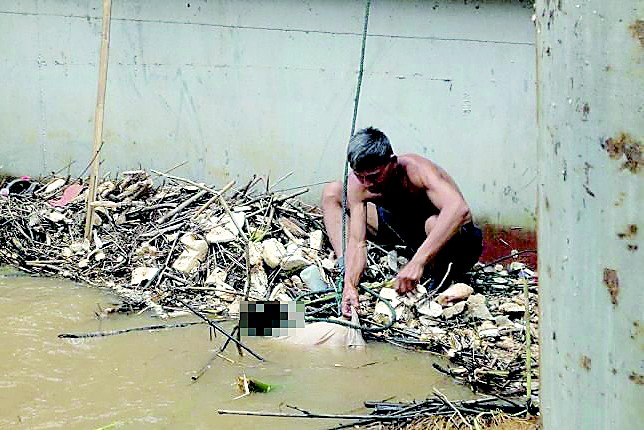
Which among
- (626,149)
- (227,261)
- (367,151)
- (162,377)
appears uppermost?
(626,149)

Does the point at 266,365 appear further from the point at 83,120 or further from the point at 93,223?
the point at 83,120

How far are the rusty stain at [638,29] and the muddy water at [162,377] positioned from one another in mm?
2902

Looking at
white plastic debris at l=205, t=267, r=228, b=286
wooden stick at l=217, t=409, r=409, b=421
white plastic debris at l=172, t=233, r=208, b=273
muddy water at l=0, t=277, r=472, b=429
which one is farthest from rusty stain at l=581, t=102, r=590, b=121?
white plastic debris at l=172, t=233, r=208, b=273

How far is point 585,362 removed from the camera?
27.9 inches

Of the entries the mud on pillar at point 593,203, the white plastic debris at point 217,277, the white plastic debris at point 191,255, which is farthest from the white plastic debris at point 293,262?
the mud on pillar at point 593,203

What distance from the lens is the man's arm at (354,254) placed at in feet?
14.9

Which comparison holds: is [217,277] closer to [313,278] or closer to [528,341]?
[313,278]

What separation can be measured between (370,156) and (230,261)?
114 centimetres

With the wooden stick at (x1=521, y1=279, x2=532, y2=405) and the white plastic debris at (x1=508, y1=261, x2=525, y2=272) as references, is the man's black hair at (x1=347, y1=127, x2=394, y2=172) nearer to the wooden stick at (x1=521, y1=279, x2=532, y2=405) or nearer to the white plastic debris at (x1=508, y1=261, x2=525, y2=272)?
the white plastic debris at (x1=508, y1=261, x2=525, y2=272)

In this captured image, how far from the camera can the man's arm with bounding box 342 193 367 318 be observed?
4537 millimetres

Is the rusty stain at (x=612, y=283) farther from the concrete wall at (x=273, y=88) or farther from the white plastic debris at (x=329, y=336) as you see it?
the concrete wall at (x=273, y=88)

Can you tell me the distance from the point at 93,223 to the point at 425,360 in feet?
8.35

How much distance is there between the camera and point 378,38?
558 cm

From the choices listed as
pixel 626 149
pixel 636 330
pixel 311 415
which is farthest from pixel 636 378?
pixel 311 415
